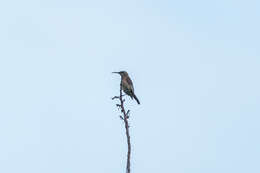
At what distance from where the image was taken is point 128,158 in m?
9.66

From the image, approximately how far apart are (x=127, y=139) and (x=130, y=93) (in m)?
11.7

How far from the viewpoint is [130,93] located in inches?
864

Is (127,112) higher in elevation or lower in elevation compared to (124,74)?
lower

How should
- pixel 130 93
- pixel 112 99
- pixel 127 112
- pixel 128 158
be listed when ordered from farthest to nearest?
pixel 130 93 → pixel 112 99 → pixel 127 112 → pixel 128 158

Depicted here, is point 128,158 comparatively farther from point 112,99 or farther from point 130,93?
point 130,93

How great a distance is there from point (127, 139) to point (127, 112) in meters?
1.54

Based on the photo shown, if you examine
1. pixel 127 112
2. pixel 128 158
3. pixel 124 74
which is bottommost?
pixel 128 158

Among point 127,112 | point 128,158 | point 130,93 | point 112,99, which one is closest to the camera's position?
point 128,158

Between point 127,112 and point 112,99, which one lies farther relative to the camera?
point 112,99

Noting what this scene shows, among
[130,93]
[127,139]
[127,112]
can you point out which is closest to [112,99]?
[127,112]

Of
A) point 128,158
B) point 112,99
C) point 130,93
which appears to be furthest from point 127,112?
point 130,93

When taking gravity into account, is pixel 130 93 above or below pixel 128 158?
above

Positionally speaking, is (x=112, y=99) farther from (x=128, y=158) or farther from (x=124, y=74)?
(x=124, y=74)

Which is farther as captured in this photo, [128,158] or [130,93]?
[130,93]
